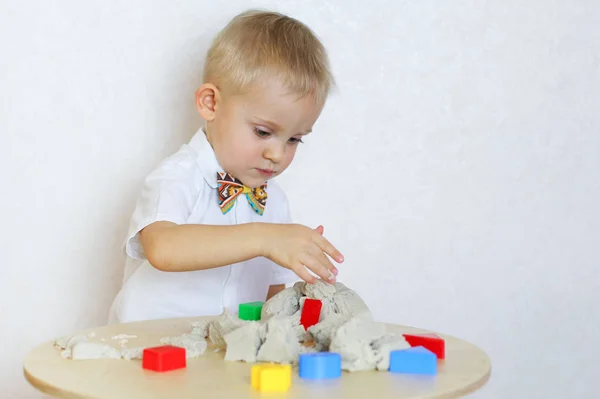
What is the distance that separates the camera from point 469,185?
1830mm

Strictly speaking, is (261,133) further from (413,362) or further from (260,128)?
(413,362)

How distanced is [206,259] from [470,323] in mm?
871

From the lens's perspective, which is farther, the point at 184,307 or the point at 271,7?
the point at 271,7

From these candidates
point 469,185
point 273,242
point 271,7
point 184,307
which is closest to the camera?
point 273,242

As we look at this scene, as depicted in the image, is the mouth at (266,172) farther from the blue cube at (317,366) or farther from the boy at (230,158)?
the blue cube at (317,366)

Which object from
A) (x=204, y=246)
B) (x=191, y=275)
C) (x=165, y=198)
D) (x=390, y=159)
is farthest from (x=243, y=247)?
(x=390, y=159)

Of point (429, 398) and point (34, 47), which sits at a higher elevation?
point (34, 47)

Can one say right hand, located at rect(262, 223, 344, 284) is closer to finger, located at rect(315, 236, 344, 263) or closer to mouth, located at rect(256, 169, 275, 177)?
finger, located at rect(315, 236, 344, 263)

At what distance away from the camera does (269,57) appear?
1.35 metres

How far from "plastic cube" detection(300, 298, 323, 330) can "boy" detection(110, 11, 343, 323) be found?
212 millimetres

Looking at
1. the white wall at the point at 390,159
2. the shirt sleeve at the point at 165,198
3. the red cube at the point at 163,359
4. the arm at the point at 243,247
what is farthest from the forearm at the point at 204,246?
the white wall at the point at 390,159

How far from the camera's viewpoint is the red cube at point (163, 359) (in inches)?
36.3

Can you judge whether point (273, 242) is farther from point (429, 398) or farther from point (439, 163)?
point (439, 163)

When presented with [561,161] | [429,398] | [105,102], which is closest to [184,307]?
[105,102]
